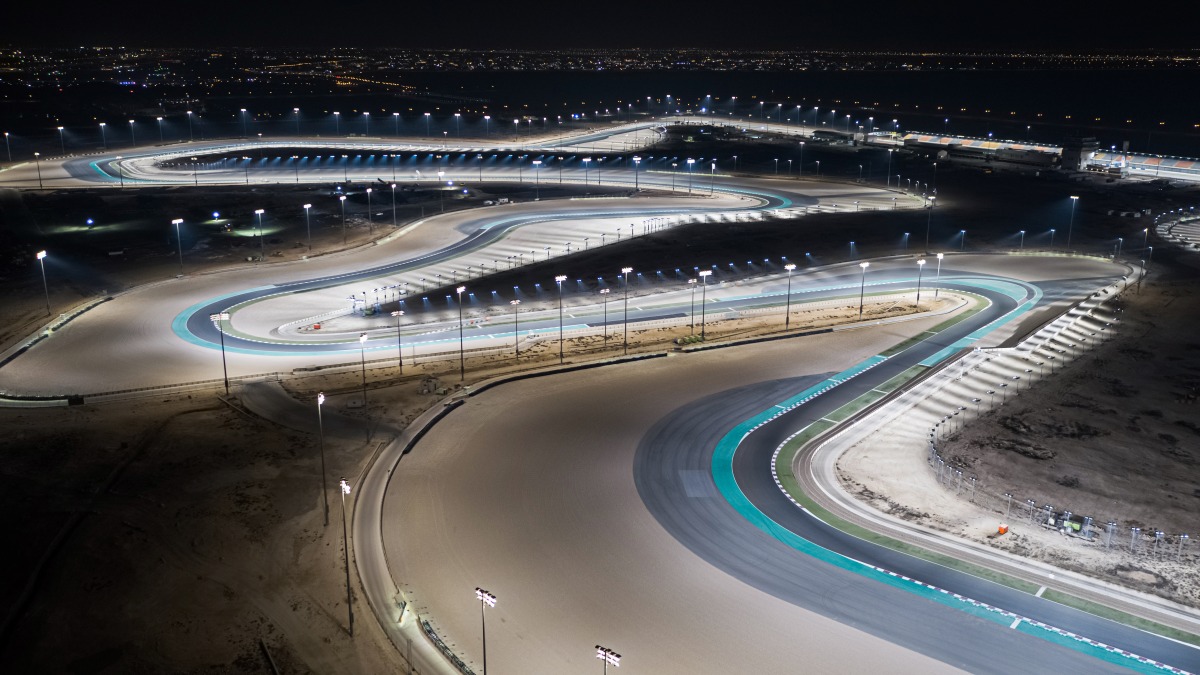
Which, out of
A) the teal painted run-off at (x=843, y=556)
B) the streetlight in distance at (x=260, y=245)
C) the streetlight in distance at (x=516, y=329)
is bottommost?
the teal painted run-off at (x=843, y=556)

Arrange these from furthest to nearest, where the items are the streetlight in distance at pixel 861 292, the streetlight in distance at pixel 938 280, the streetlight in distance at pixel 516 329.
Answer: the streetlight in distance at pixel 938 280 → the streetlight in distance at pixel 861 292 → the streetlight in distance at pixel 516 329

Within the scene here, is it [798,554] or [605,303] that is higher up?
[605,303]

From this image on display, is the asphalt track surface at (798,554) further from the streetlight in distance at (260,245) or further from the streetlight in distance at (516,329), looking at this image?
the streetlight in distance at (260,245)

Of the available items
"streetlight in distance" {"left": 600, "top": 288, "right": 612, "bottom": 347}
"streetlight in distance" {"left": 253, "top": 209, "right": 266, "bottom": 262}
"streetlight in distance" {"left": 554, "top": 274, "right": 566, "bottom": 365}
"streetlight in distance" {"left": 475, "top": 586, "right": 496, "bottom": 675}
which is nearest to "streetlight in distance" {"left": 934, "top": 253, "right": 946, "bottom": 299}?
"streetlight in distance" {"left": 600, "top": 288, "right": 612, "bottom": 347}

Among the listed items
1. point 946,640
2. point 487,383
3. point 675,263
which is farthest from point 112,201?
point 946,640

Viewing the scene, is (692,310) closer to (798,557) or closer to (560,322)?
(560,322)

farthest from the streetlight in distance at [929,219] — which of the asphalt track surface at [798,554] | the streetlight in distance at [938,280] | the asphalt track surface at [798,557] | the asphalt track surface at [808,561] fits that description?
the asphalt track surface at [798,554]

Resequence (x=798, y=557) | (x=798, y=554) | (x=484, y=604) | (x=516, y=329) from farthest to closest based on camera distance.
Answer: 1. (x=516, y=329)
2. (x=798, y=554)
3. (x=798, y=557)
4. (x=484, y=604)

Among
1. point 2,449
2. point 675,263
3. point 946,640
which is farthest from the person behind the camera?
point 675,263

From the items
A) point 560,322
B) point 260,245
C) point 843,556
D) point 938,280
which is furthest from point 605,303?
point 260,245

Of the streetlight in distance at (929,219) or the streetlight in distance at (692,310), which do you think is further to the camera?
the streetlight in distance at (929,219)

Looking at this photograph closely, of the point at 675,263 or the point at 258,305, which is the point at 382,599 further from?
the point at 675,263
